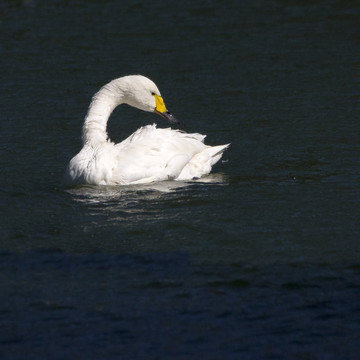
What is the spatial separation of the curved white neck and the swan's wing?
35 cm

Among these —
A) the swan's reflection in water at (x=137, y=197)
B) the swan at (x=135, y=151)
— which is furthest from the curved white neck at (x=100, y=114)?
Answer: the swan's reflection in water at (x=137, y=197)

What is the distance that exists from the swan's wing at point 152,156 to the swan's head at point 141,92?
0.42m

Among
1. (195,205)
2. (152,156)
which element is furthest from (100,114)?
(195,205)

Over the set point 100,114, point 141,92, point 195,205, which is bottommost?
point 195,205

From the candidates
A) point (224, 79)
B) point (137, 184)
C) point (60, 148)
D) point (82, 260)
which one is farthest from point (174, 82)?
point (82, 260)

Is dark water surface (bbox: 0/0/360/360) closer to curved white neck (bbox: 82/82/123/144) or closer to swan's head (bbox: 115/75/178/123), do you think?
curved white neck (bbox: 82/82/123/144)

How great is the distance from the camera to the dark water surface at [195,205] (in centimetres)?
762

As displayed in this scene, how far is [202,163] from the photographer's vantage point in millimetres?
12227

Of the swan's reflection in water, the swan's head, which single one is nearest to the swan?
the swan's head

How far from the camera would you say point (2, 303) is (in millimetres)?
8211

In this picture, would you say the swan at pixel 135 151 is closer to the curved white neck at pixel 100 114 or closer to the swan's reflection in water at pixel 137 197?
the curved white neck at pixel 100 114

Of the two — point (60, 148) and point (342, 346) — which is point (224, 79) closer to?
point (60, 148)

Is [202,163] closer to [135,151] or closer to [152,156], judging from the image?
[152,156]

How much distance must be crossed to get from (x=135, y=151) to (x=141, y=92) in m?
1.06
